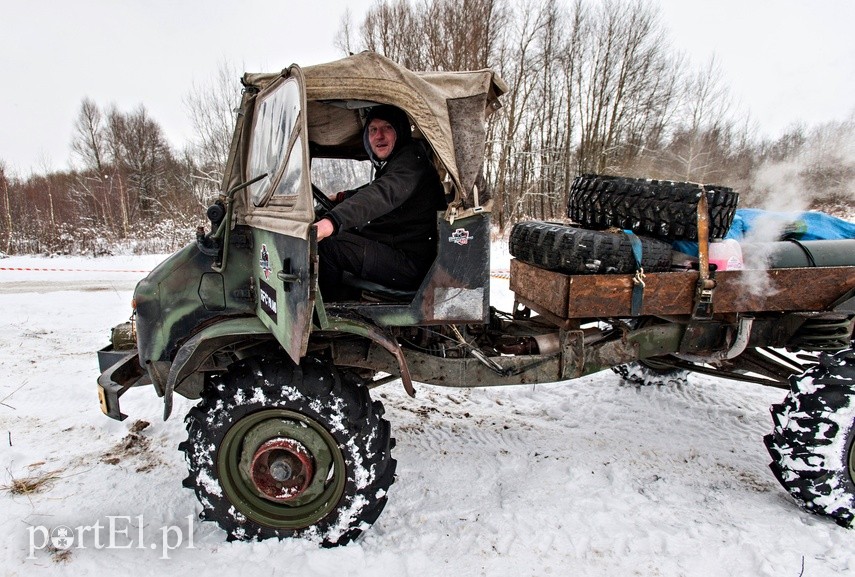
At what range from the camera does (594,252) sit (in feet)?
9.94

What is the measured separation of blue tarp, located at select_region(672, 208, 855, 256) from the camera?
3.65 meters

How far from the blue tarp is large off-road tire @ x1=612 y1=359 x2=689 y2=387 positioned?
167 cm

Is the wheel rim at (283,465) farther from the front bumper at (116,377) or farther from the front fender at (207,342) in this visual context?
the front bumper at (116,377)

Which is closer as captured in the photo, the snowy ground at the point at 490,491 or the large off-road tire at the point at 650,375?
the snowy ground at the point at 490,491

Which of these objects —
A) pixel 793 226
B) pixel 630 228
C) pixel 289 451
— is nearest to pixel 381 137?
pixel 630 228

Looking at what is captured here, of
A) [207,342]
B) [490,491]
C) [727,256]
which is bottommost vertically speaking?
[490,491]

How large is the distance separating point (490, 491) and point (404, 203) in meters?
1.95

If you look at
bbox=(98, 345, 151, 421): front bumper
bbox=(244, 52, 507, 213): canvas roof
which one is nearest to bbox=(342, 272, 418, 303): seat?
bbox=(244, 52, 507, 213): canvas roof

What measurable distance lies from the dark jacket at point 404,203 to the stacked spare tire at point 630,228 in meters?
0.76

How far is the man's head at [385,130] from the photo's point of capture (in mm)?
3057

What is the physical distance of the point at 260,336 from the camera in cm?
293

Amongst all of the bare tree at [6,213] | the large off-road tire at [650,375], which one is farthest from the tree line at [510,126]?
the large off-road tire at [650,375]

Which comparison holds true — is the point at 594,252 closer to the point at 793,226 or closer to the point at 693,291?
the point at 693,291

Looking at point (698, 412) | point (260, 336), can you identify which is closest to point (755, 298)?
point (698, 412)
